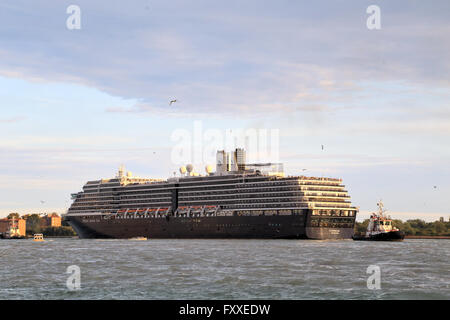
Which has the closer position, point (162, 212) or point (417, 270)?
point (417, 270)

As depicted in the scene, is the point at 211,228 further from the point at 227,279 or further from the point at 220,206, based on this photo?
the point at 227,279

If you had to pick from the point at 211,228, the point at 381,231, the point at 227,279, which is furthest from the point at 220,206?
the point at 227,279

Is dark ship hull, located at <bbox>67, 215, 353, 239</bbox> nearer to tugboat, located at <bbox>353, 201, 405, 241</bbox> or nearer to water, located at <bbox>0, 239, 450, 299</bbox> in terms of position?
tugboat, located at <bbox>353, 201, 405, 241</bbox>

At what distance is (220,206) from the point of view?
155 metres

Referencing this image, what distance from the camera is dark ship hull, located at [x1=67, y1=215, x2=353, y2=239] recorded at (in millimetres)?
135625

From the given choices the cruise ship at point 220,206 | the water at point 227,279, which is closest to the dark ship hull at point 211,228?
the cruise ship at point 220,206

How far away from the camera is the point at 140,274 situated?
178 ft

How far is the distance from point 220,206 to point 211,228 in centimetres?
667

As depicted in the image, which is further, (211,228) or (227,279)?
(211,228)

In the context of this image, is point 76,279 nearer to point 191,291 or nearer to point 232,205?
point 191,291

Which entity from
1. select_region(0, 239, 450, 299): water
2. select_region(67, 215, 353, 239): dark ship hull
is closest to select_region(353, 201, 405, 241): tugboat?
select_region(67, 215, 353, 239): dark ship hull
